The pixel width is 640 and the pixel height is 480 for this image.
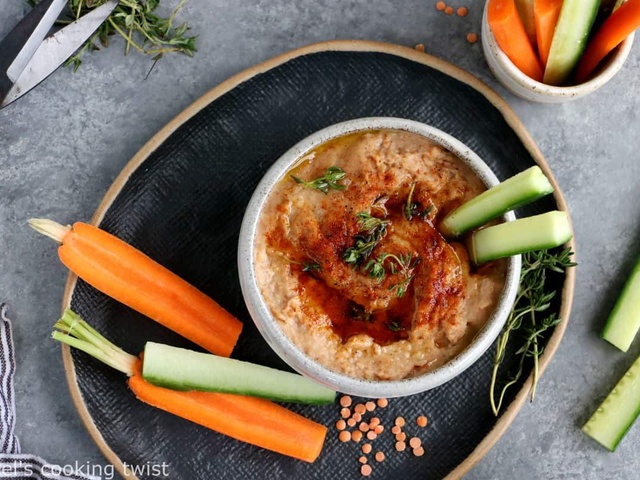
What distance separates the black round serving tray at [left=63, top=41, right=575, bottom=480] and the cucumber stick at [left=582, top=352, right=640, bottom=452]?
329 mm

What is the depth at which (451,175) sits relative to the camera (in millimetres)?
2080

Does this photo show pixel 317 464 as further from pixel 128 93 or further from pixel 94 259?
pixel 128 93

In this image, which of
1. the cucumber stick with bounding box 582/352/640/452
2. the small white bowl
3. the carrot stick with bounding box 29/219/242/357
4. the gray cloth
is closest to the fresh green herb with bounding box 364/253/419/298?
the carrot stick with bounding box 29/219/242/357

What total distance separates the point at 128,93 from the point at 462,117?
1065 mm

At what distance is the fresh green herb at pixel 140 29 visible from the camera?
250cm

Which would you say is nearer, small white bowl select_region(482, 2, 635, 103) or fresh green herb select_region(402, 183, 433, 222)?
fresh green herb select_region(402, 183, 433, 222)

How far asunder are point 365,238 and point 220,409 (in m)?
0.76

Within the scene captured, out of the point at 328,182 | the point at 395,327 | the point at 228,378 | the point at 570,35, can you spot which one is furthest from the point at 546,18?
the point at 228,378

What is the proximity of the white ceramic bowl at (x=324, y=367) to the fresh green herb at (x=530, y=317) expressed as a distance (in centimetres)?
32

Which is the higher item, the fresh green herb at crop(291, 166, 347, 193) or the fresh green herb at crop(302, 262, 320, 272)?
the fresh green herb at crop(291, 166, 347, 193)

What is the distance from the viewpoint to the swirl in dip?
6.57ft

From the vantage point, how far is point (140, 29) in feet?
8.21

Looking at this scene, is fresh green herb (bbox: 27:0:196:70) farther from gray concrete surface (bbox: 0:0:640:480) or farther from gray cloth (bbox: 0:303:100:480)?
gray cloth (bbox: 0:303:100:480)

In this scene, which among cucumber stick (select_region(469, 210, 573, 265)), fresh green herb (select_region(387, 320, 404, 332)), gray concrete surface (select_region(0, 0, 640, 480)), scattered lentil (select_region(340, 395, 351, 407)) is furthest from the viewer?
gray concrete surface (select_region(0, 0, 640, 480))
